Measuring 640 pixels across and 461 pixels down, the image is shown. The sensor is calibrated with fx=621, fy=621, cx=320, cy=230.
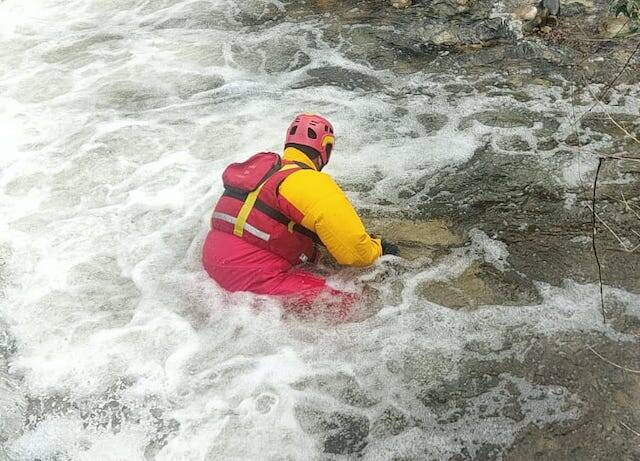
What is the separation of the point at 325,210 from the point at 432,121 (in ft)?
9.87

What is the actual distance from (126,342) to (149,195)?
6.37 feet

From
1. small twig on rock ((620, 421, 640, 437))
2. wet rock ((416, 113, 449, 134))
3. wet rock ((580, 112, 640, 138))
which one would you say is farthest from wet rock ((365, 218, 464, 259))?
wet rock ((580, 112, 640, 138))

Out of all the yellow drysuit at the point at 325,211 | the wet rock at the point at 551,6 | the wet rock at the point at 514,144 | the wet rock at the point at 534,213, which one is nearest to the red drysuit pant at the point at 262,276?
the yellow drysuit at the point at 325,211

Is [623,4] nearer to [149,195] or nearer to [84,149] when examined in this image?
[149,195]

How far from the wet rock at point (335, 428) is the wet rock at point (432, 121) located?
143 inches

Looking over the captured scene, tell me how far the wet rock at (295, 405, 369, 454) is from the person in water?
2.77ft

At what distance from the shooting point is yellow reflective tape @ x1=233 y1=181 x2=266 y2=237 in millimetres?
4270

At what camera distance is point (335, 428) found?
3717 mm

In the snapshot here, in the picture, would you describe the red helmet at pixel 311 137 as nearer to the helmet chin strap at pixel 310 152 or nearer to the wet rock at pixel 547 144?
the helmet chin strap at pixel 310 152

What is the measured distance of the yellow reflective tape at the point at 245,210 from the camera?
427 cm

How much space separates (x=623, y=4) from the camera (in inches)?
195

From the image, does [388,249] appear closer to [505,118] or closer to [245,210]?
[245,210]

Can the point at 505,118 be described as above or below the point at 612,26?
below

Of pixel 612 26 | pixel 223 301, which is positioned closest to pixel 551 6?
pixel 612 26
